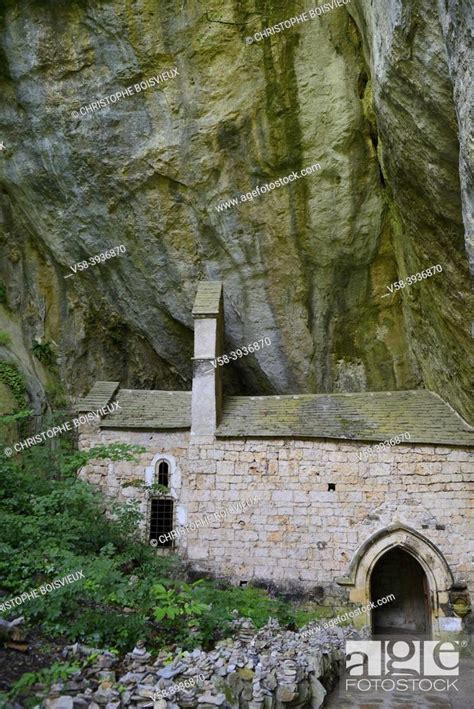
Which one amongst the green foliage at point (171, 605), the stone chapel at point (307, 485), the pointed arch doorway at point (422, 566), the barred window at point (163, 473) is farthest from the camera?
the barred window at point (163, 473)

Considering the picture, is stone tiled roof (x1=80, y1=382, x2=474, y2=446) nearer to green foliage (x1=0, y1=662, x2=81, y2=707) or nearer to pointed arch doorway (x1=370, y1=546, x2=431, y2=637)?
pointed arch doorway (x1=370, y1=546, x2=431, y2=637)

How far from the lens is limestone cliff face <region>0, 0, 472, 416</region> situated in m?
13.6

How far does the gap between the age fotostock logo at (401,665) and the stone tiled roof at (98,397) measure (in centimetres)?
754

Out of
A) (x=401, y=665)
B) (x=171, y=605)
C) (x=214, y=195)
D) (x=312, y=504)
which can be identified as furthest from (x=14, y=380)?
(x=401, y=665)

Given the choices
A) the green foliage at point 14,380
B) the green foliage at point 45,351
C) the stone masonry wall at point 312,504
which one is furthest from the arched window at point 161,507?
the green foliage at point 45,351

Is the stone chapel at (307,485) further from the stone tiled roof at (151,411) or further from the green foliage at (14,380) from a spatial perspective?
the green foliage at (14,380)

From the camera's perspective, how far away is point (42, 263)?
17578 millimetres

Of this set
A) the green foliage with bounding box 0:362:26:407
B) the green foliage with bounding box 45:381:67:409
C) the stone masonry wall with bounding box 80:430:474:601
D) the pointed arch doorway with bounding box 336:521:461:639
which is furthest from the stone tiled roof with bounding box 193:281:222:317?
the pointed arch doorway with bounding box 336:521:461:639

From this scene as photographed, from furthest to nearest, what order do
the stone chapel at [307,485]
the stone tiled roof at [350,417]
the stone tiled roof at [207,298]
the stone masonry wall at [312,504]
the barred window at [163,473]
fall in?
the stone tiled roof at [207,298] → the barred window at [163,473] → the stone tiled roof at [350,417] → the stone masonry wall at [312,504] → the stone chapel at [307,485]

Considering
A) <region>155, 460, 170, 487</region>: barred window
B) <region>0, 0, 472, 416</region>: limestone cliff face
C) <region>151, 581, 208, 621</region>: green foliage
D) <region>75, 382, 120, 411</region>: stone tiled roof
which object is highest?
<region>0, 0, 472, 416</region>: limestone cliff face

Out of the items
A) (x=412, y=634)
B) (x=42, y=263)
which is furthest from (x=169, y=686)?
(x=42, y=263)

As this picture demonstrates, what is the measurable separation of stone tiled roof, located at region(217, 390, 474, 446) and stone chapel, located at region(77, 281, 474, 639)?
0.03 metres

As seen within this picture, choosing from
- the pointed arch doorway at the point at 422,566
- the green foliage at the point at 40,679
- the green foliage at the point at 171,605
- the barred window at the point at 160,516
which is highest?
the barred window at the point at 160,516

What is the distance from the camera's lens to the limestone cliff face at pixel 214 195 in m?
13.6
